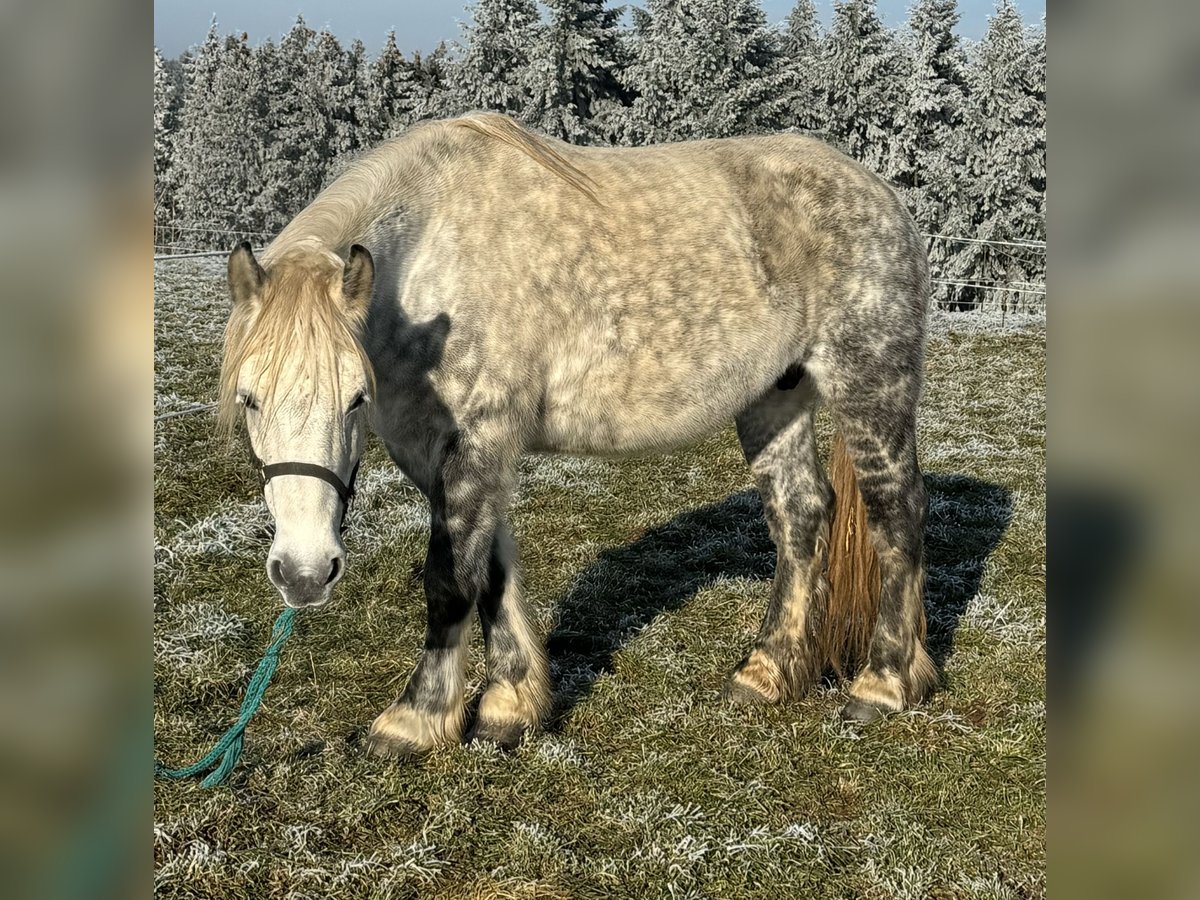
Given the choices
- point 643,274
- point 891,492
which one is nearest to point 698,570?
point 891,492

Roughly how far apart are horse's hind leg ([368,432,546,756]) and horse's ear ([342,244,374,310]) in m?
0.94

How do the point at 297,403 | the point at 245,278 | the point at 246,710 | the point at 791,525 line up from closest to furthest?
the point at 297,403
the point at 245,278
the point at 246,710
the point at 791,525

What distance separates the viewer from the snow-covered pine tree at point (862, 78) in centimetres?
3781

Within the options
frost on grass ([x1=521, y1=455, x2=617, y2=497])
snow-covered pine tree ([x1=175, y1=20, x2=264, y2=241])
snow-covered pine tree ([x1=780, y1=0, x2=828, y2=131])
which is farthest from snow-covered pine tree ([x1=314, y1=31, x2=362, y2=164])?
frost on grass ([x1=521, y1=455, x2=617, y2=497])

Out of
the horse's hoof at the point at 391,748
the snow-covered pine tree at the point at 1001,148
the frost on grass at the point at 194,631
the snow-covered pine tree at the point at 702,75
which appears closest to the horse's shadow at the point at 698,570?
the horse's hoof at the point at 391,748

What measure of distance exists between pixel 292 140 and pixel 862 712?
158ft

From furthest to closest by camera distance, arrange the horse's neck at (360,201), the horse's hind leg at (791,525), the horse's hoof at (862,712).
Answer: the horse's hind leg at (791,525)
the horse's hoof at (862,712)
the horse's neck at (360,201)

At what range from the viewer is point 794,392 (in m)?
5.21

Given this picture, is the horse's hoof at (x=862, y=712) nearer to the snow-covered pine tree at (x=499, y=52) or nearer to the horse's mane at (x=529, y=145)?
the horse's mane at (x=529, y=145)

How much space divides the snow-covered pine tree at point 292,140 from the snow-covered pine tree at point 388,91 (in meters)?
2.66

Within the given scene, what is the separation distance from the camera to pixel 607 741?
447 cm

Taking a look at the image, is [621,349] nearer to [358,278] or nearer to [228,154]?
[358,278]

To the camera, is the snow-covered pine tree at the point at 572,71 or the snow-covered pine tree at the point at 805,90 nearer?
the snow-covered pine tree at the point at 572,71
